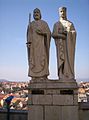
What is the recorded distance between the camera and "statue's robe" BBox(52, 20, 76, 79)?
816 centimetres

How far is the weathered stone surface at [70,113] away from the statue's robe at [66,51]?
106 centimetres

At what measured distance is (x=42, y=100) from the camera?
313 inches

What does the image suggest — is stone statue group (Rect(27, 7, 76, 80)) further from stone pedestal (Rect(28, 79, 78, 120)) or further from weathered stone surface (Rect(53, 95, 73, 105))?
weathered stone surface (Rect(53, 95, 73, 105))

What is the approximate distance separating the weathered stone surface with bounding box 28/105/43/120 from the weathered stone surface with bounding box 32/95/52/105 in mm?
168

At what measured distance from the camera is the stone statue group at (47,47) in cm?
819

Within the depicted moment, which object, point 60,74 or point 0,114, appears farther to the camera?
point 0,114

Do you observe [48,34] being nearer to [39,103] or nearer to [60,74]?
[60,74]

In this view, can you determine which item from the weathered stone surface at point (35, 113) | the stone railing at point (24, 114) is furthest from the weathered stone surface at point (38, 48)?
the stone railing at point (24, 114)

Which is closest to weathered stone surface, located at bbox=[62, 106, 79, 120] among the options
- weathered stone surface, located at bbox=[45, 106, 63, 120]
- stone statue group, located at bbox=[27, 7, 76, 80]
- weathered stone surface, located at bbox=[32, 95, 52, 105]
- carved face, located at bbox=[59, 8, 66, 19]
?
weathered stone surface, located at bbox=[45, 106, 63, 120]

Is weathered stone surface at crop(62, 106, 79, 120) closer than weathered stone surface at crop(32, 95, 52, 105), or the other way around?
weathered stone surface at crop(62, 106, 79, 120)

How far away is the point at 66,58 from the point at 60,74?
0.61m

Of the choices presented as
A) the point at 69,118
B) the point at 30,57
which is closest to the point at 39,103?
the point at 69,118

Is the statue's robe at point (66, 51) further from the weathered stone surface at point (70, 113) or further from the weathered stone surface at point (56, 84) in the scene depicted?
the weathered stone surface at point (70, 113)

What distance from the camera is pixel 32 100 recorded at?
799 centimetres
